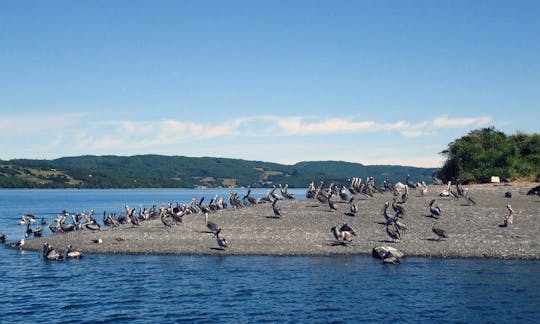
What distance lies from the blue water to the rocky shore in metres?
2.01

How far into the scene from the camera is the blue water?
25422mm

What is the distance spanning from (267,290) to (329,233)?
15.4 m

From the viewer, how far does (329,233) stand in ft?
145

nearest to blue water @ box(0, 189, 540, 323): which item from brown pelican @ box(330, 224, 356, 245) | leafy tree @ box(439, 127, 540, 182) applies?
brown pelican @ box(330, 224, 356, 245)

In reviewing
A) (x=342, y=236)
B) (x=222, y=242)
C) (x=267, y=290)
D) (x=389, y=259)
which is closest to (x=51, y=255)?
(x=222, y=242)

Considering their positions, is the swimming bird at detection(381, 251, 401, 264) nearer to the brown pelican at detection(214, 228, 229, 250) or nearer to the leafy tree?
the brown pelican at detection(214, 228, 229, 250)

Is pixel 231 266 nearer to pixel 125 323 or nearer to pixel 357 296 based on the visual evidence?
pixel 357 296

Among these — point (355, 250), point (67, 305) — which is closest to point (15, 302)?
point (67, 305)

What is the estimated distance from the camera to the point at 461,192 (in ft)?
179

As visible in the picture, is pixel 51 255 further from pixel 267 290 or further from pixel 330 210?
pixel 330 210

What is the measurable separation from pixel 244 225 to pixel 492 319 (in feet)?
85.9

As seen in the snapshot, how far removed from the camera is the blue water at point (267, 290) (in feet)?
83.4

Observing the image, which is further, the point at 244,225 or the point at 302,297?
the point at 244,225

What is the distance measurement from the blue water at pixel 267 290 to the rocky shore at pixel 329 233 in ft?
6.60
